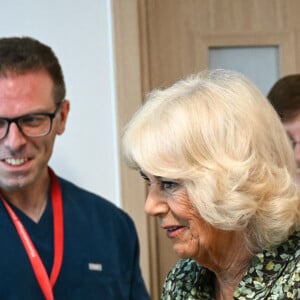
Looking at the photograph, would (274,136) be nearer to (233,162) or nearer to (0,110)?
(233,162)

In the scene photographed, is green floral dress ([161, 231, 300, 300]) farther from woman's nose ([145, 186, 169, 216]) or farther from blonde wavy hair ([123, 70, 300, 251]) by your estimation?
woman's nose ([145, 186, 169, 216])

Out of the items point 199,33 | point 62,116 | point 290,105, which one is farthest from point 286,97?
point 199,33

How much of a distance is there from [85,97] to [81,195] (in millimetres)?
435

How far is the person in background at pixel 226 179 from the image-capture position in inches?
40.8

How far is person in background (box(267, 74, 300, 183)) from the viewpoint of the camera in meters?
1.57

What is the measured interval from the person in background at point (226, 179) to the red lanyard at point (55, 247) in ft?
1.98

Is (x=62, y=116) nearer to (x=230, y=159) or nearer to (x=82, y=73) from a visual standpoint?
(x=82, y=73)

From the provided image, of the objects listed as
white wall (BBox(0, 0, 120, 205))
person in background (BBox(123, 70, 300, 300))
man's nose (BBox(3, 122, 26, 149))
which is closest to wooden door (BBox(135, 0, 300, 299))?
white wall (BBox(0, 0, 120, 205))

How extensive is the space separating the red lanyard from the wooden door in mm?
577

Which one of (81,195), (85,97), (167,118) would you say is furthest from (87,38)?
(167,118)

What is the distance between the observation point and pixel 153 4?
2234 mm

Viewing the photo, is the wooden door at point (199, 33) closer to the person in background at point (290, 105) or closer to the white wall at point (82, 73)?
the white wall at point (82, 73)

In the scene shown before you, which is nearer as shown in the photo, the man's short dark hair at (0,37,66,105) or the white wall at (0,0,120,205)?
the man's short dark hair at (0,37,66,105)

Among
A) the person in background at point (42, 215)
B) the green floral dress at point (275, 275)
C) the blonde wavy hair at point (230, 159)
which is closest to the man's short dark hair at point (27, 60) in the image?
the person in background at point (42, 215)
